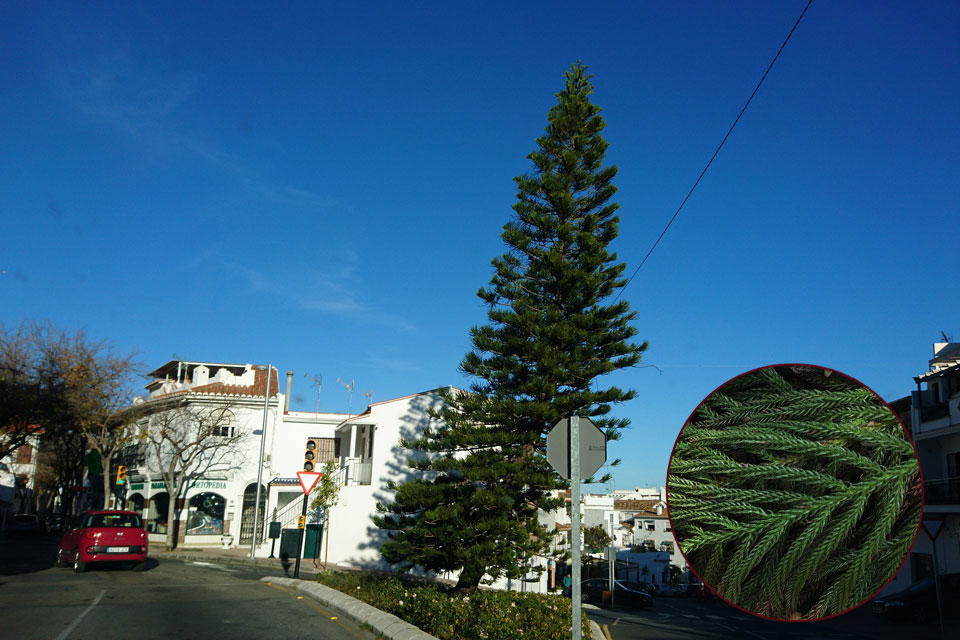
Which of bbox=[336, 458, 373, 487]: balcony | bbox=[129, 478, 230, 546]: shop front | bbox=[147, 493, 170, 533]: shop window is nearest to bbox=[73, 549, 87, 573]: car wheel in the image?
bbox=[336, 458, 373, 487]: balcony

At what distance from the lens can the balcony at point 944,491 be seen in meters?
2.88

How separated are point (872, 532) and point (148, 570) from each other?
72.0 ft

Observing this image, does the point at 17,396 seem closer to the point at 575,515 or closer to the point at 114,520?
the point at 114,520

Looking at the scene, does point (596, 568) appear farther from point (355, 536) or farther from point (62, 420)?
point (62, 420)

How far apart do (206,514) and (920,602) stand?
1331 inches

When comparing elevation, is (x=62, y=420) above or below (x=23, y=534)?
above

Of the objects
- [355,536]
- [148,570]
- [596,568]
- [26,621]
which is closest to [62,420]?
[148,570]

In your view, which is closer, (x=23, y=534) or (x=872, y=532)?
(x=872, y=532)

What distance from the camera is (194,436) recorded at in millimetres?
37188

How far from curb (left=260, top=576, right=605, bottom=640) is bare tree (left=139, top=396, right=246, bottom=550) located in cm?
2216

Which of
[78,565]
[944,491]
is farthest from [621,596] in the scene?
[944,491]

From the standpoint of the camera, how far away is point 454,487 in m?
15.1

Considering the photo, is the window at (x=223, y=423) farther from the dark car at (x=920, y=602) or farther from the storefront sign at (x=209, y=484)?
the dark car at (x=920, y=602)

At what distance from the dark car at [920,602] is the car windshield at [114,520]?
18222 mm
